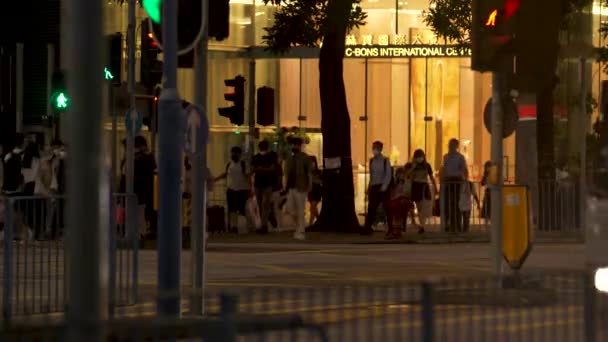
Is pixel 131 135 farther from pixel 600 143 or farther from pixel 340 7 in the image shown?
pixel 600 143

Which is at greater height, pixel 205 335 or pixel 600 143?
pixel 600 143

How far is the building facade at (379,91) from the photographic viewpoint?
42531 millimetres

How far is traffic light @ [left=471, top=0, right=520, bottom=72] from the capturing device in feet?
Result: 53.0

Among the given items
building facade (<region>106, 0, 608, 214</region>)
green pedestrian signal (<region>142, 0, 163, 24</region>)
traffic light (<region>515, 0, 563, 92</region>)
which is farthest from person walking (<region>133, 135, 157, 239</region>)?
building facade (<region>106, 0, 608, 214</region>)

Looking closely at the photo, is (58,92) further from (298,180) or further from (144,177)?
(298,180)

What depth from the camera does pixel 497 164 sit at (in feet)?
55.2

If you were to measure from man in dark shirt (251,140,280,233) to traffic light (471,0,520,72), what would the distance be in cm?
1502

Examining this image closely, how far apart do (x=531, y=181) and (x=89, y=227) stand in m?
23.5

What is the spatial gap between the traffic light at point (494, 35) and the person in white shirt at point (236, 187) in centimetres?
1533

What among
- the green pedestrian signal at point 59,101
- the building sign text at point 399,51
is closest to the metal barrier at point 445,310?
the green pedestrian signal at point 59,101

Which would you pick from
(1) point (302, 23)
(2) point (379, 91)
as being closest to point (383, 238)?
(1) point (302, 23)

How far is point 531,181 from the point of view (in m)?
28.6

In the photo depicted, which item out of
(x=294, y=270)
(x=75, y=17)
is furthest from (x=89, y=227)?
(x=294, y=270)

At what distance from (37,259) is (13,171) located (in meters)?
14.8
